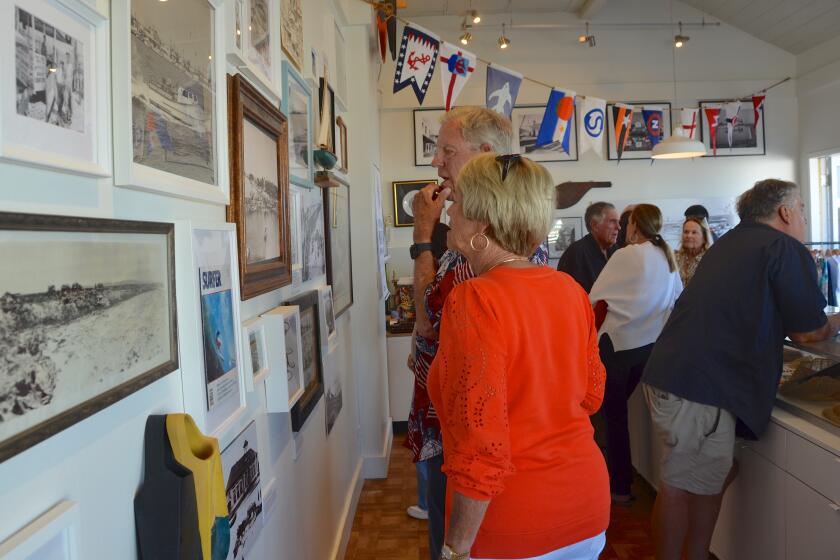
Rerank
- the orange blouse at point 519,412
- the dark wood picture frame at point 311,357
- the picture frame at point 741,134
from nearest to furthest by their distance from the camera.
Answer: the orange blouse at point 519,412
the dark wood picture frame at point 311,357
the picture frame at point 741,134

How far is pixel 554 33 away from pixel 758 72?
2091 millimetres

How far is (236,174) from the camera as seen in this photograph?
1239mm

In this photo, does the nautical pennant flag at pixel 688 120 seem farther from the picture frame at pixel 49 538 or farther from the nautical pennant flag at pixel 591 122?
the picture frame at pixel 49 538

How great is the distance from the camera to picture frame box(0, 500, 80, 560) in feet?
1.85

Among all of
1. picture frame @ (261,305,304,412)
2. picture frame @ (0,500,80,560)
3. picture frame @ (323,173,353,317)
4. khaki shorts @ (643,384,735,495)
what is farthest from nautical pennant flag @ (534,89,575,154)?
picture frame @ (0,500,80,560)

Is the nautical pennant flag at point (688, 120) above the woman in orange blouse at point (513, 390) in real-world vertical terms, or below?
above

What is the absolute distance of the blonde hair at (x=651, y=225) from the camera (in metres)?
2.96

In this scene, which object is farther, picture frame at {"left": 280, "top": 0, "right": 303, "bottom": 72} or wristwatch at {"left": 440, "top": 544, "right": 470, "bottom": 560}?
picture frame at {"left": 280, "top": 0, "right": 303, "bottom": 72}

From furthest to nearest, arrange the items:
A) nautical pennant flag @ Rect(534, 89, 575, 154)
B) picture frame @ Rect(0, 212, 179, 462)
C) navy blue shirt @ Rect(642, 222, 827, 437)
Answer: nautical pennant flag @ Rect(534, 89, 575, 154), navy blue shirt @ Rect(642, 222, 827, 437), picture frame @ Rect(0, 212, 179, 462)

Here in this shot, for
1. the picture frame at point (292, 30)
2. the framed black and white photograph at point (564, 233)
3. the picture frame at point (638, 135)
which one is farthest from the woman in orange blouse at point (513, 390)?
the picture frame at point (638, 135)

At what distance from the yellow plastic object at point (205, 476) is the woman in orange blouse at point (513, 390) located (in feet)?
1.35

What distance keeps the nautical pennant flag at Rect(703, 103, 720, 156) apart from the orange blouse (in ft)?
18.2

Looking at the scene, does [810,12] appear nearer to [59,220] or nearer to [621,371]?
[621,371]

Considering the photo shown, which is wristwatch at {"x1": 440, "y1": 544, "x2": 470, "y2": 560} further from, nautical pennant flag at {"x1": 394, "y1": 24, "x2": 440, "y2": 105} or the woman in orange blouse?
nautical pennant flag at {"x1": 394, "y1": 24, "x2": 440, "y2": 105}
